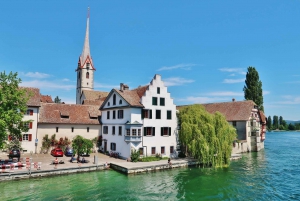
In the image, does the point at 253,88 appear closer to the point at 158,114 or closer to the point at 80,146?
the point at 158,114

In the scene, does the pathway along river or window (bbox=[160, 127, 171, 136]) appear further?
window (bbox=[160, 127, 171, 136])

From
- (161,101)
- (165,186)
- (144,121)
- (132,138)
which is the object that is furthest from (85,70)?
(165,186)

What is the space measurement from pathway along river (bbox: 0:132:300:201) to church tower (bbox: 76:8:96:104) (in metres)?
55.6

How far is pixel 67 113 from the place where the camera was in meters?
44.5

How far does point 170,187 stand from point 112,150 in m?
18.0

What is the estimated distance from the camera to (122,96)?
38.3 metres

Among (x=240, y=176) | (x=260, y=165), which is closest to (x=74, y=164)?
(x=240, y=176)

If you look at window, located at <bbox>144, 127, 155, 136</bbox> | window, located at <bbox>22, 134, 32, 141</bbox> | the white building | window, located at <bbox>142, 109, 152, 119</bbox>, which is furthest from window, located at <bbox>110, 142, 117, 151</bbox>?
window, located at <bbox>22, 134, 32, 141</bbox>

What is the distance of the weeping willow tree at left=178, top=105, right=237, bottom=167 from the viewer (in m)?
34.6

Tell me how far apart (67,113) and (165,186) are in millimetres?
26217

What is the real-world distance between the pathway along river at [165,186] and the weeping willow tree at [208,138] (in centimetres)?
221

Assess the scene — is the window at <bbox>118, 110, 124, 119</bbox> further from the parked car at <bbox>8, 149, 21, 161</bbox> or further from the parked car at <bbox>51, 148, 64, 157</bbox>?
the parked car at <bbox>8, 149, 21, 161</bbox>

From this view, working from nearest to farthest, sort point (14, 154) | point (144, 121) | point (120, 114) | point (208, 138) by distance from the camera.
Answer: point (14, 154), point (208, 138), point (144, 121), point (120, 114)

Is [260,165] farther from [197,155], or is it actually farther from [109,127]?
[109,127]
